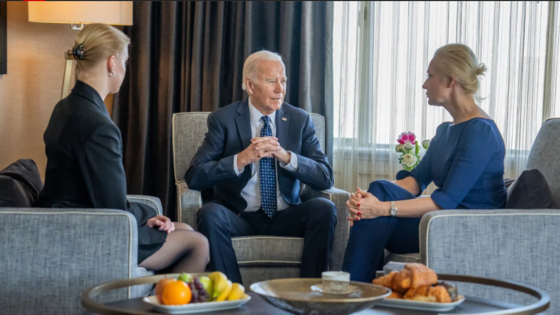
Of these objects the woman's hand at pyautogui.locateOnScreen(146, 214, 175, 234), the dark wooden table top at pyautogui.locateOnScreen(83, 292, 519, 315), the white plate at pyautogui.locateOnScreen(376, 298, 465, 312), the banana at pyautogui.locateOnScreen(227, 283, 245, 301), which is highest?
the woman's hand at pyautogui.locateOnScreen(146, 214, 175, 234)

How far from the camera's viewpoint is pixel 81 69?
2.47 metres

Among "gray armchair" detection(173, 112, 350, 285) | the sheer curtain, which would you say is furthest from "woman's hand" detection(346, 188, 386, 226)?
the sheer curtain

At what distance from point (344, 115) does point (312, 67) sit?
37 centimetres

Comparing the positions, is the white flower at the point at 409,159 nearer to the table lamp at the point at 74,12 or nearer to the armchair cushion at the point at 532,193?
the armchair cushion at the point at 532,193

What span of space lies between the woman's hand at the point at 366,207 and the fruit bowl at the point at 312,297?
850 millimetres

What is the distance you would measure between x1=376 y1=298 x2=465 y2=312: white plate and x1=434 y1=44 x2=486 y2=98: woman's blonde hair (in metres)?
1.23

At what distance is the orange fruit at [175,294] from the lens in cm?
160

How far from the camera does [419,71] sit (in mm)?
4047

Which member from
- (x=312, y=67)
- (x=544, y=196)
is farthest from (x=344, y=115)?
(x=544, y=196)

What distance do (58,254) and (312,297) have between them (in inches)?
38.4

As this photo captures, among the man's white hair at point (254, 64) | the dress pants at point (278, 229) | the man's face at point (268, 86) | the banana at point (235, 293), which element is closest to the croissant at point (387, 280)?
the banana at point (235, 293)

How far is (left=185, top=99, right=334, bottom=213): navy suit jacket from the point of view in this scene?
3.09 m

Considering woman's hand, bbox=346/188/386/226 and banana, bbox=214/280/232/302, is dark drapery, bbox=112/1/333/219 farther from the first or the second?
banana, bbox=214/280/232/302

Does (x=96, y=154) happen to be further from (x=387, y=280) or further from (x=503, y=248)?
(x=503, y=248)
